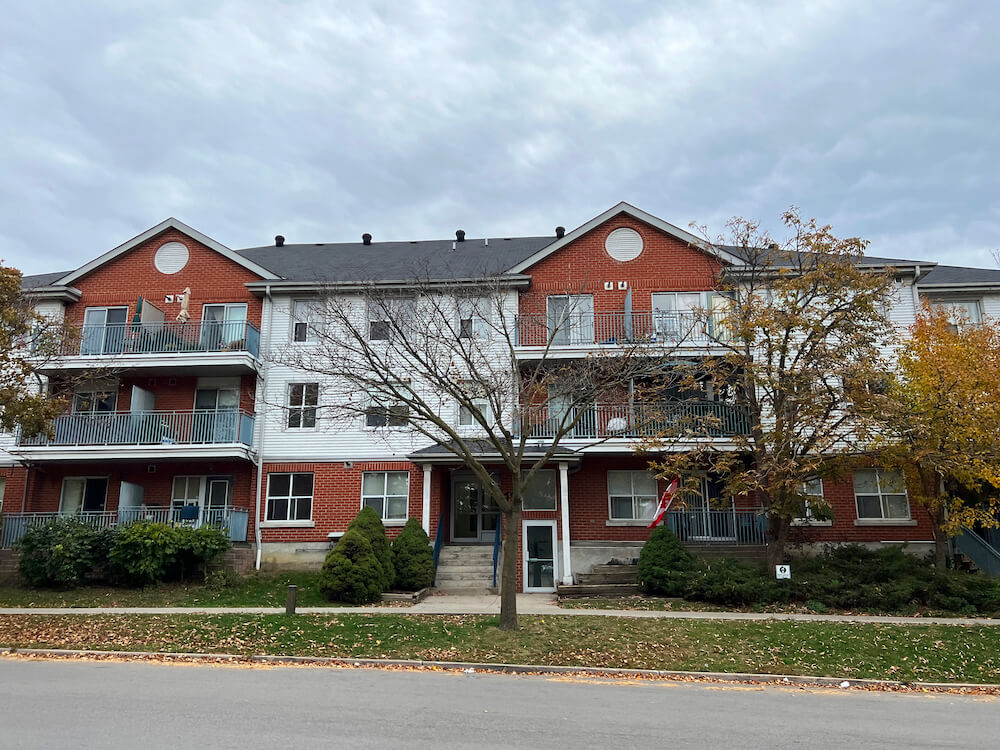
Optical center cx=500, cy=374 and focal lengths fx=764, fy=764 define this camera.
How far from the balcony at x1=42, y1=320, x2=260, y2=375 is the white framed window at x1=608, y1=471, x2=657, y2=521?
10819 millimetres

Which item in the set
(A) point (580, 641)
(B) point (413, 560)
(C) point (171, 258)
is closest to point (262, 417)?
(C) point (171, 258)

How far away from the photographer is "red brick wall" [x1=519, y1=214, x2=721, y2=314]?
2223 centimetres

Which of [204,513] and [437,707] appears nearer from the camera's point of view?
[437,707]

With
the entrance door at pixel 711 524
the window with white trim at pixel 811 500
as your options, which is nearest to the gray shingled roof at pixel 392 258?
the entrance door at pixel 711 524

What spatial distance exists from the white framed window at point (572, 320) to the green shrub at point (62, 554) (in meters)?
12.5

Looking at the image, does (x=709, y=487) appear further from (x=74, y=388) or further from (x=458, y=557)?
(x=74, y=388)

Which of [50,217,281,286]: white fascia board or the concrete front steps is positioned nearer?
the concrete front steps

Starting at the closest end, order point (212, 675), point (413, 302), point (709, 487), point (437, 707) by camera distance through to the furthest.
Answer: point (437, 707)
point (212, 675)
point (413, 302)
point (709, 487)

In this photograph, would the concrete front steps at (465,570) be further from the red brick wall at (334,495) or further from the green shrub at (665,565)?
the green shrub at (665,565)

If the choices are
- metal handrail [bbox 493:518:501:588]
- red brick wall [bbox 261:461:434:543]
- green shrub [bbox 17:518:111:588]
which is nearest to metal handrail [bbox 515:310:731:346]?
red brick wall [bbox 261:461:434:543]

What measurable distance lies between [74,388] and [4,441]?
2651mm

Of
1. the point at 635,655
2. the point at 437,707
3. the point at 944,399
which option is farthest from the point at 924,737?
the point at 944,399

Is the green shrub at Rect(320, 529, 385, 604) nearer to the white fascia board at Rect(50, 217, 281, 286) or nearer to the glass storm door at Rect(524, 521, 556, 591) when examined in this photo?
the glass storm door at Rect(524, 521, 556, 591)

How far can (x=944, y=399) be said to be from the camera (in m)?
16.6
